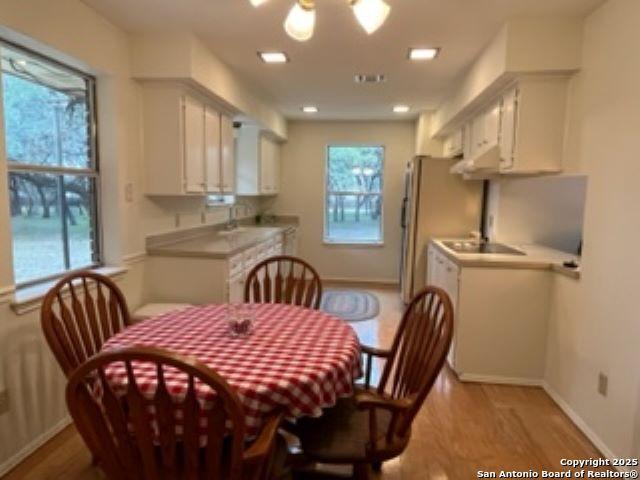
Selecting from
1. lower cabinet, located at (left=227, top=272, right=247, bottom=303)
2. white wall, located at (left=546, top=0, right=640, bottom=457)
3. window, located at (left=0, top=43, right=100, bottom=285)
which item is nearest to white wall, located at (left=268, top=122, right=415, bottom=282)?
lower cabinet, located at (left=227, top=272, right=247, bottom=303)

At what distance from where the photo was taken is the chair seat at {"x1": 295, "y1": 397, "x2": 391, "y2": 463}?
148 centimetres

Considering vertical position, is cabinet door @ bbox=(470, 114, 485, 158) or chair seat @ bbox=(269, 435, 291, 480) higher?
cabinet door @ bbox=(470, 114, 485, 158)

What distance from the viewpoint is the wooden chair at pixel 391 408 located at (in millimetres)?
1479

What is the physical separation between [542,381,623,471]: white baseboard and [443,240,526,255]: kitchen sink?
106 cm

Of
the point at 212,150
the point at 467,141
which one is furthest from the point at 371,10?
the point at 467,141

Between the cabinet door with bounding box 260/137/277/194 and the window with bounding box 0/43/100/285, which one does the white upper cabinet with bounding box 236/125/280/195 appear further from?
the window with bounding box 0/43/100/285

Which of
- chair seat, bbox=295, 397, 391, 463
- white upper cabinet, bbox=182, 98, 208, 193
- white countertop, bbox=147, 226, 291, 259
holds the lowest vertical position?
chair seat, bbox=295, 397, 391, 463

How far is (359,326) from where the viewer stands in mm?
4328

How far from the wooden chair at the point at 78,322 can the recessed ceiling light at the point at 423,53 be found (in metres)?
2.68

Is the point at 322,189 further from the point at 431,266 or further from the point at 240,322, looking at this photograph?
the point at 240,322

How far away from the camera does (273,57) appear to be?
3418mm

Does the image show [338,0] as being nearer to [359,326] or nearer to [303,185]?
[359,326]

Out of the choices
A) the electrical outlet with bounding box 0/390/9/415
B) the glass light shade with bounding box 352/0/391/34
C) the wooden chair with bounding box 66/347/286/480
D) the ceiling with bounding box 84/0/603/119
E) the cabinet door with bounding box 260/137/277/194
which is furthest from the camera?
the cabinet door with bounding box 260/137/277/194

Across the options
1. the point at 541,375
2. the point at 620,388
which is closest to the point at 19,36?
the point at 620,388
